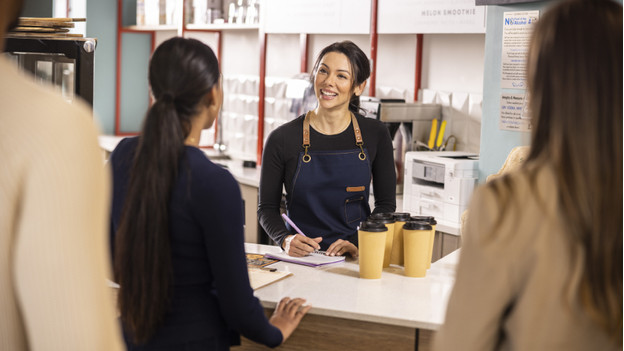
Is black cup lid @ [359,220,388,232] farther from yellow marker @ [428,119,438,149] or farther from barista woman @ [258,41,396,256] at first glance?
yellow marker @ [428,119,438,149]

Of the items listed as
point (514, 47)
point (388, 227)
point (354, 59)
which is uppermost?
point (514, 47)

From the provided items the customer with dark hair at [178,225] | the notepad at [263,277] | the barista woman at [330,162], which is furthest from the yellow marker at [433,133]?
the customer with dark hair at [178,225]

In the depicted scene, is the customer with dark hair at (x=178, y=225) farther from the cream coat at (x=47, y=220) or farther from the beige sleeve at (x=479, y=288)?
the cream coat at (x=47, y=220)

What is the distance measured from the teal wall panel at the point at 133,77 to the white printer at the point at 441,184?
4129 mm

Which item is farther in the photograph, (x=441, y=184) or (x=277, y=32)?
(x=277, y=32)

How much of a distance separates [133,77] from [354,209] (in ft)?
16.6

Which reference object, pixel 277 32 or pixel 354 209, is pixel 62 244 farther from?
pixel 277 32

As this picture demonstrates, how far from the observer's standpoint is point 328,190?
2555 mm

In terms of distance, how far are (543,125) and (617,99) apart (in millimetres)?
93

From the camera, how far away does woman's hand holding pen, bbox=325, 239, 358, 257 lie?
7.27 feet

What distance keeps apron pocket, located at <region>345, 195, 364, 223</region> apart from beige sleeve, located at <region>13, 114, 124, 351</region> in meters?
1.95

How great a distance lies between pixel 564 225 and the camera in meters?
0.91

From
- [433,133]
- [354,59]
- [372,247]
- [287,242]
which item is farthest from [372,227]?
[433,133]

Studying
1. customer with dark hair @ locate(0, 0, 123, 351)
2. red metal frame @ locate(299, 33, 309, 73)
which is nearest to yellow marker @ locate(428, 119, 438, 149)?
red metal frame @ locate(299, 33, 309, 73)
